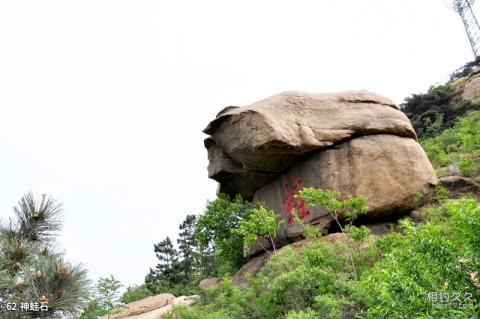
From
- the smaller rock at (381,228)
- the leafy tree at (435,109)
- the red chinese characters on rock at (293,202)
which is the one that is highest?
the leafy tree at (435,109)

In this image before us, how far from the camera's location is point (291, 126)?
9.45 m

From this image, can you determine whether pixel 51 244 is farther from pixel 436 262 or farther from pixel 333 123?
pixel 333 123

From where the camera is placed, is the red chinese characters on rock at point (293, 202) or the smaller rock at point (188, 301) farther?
the red chinese characters on rock at point (293, 202)

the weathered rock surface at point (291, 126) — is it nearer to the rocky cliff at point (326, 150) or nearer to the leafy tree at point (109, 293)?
the rocky cliff at point (326, 150)

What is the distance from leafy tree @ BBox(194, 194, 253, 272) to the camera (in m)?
11.9

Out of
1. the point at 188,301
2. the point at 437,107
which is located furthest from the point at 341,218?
the point at 437,107

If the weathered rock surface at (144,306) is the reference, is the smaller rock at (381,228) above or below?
above

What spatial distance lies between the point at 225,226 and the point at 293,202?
2885mm

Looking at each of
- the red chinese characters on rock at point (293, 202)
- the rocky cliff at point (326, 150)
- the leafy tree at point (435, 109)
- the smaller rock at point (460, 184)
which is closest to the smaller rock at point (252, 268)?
the rocky cliff at point (326, 150)

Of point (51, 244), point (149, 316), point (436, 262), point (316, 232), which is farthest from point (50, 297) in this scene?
point (149, 316)

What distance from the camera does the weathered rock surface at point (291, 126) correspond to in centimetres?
928

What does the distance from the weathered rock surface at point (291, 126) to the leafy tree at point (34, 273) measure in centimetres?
581

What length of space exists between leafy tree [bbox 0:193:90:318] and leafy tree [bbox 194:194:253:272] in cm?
794

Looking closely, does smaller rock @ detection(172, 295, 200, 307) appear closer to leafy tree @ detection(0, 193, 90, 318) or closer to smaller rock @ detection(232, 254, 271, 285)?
smaller rock @ detection(232, 254, 271, 285)
